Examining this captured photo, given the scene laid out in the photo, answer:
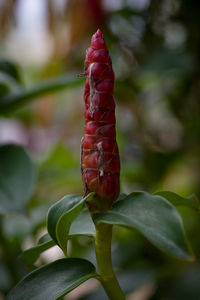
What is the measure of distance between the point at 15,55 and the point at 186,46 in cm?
158

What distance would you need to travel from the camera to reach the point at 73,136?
179 cm

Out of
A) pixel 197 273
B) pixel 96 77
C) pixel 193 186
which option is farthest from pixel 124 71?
pixel 96 77

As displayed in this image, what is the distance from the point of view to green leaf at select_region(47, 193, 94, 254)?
1.28 feet

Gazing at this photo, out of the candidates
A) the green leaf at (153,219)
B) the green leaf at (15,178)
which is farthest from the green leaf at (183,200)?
the green leaf at (15,178)

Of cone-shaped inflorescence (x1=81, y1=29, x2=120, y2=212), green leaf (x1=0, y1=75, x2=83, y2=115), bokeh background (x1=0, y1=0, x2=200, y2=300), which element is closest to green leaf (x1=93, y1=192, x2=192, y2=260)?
cone-shaped inflorescence (x1=81, y1=29, x2=120, y2=212)

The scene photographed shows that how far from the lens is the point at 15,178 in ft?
2.13

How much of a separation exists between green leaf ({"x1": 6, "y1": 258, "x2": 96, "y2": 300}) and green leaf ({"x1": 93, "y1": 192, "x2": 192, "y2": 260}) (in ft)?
0.19

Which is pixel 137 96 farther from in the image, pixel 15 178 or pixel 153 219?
pixel 153 219

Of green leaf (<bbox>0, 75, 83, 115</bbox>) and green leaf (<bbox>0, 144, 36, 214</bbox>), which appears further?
green leaf (<bbox>0, 75, 83, 115</bbox>)

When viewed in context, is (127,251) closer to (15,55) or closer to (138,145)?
(138,145)

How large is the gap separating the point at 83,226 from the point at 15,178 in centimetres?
24

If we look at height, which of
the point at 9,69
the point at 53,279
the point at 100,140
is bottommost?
the point at 53,279

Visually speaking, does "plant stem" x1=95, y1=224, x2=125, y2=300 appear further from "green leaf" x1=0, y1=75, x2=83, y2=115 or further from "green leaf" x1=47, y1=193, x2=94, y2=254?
"green leaf" x1=0, y1=75, x2=83, y2=115

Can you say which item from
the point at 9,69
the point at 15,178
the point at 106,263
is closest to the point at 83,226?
the point at 106,263
